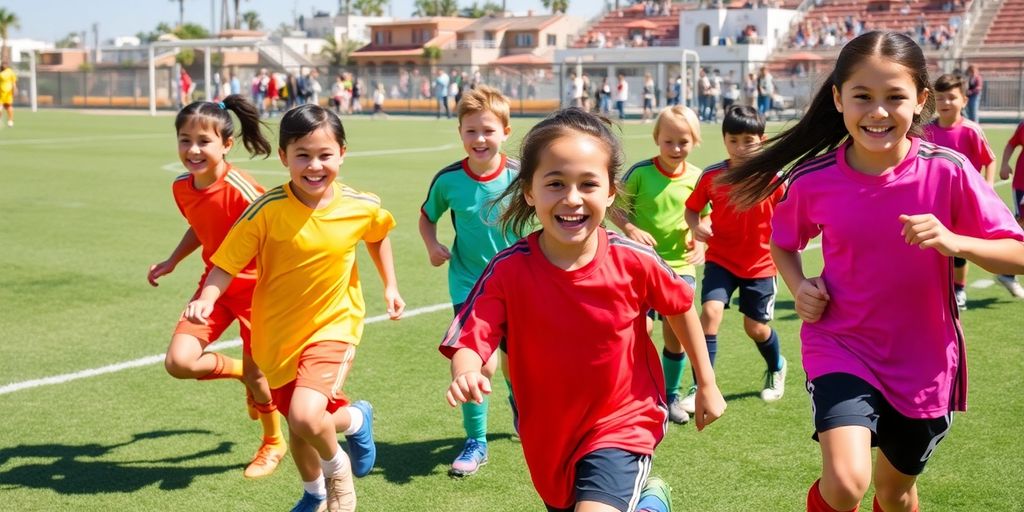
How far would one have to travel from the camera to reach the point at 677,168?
6.41m

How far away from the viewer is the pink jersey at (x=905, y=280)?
12.0 ft

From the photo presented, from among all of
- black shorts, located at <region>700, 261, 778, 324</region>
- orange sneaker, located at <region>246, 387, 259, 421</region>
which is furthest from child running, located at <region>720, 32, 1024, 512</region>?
orange sneaker, located at <region>246, 387, 259, 421</region>

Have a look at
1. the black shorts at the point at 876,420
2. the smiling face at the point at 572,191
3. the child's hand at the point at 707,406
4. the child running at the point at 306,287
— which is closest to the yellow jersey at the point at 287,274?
the child running at the point at 306,287

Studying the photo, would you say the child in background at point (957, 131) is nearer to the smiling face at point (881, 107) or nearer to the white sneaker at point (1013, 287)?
the white sneaker at point (1013, 287)

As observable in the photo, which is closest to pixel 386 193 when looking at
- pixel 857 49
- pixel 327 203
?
pixel 327 203

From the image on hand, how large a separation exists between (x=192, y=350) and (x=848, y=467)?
3063 mm

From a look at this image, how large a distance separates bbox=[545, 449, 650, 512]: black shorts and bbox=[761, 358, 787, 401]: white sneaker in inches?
122

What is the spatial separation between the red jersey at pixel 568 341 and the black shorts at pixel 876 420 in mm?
544

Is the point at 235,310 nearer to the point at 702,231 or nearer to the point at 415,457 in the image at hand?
the point at 415,457

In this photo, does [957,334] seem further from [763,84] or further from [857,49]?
[763,84]

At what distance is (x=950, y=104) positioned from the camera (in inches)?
363

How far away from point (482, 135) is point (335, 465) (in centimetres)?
183

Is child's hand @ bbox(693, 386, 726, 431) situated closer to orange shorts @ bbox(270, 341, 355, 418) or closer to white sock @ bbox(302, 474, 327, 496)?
orange shorts @ bbox(270, 341, 355, 418)

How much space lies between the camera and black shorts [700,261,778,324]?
6305 millimetres
